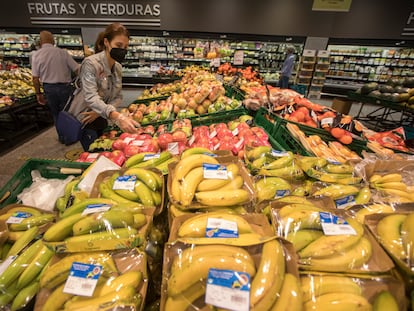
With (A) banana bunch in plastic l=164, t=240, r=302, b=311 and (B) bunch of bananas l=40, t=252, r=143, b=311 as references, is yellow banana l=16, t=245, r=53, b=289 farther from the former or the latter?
(A) banana bunch in plastic l=164, t=240, r=302, b=311

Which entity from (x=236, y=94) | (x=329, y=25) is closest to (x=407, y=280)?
(x=236, y=94)

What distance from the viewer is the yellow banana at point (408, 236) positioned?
0.73 m

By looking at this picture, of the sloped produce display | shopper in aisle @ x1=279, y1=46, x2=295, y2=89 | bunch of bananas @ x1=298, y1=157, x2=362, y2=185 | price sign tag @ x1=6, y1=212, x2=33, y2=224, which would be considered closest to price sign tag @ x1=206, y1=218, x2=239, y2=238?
the sloped produce display

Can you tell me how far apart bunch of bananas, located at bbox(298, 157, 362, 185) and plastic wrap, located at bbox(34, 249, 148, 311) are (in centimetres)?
101

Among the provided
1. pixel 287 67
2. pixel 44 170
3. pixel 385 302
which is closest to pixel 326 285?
pixel 385 302

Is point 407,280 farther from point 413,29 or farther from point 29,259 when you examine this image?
point 413,29

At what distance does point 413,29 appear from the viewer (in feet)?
27.8

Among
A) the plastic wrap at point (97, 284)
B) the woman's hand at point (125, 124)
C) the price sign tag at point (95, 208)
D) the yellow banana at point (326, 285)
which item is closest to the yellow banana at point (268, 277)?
the yellow banana at point (326, 285)

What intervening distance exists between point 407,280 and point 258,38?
993 cm

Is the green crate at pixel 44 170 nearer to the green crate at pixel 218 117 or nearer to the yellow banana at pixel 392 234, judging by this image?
the green crate at pixel 218 117

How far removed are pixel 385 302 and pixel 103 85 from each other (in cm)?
279

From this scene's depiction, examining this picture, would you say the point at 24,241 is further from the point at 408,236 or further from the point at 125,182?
the point at 408,236

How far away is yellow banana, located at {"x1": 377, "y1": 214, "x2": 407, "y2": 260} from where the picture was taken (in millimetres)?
745

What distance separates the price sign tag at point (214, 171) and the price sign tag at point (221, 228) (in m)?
0.29
